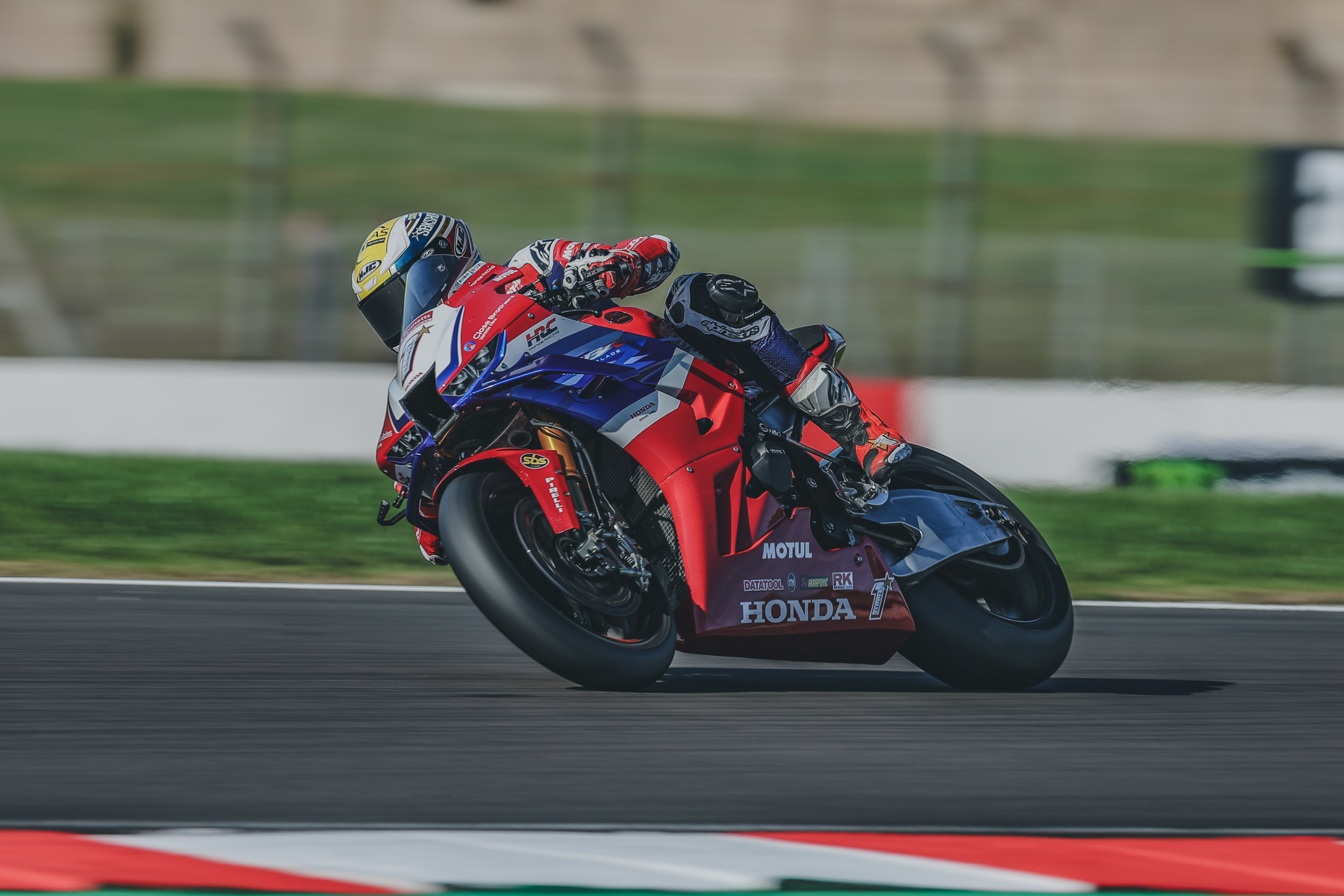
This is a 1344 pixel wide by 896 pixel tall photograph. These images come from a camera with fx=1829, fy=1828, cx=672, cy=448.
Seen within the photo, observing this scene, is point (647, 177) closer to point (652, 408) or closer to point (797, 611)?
point (652, 408)

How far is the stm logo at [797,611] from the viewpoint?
16.2ft

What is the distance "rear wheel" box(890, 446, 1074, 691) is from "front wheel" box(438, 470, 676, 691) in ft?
2.68

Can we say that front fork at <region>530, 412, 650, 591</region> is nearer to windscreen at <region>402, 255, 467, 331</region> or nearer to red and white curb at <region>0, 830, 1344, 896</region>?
windscreen at <region>402, 255, 467, 331</region>

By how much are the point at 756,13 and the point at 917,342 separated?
9.64m

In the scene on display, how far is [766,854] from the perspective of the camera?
11.8 ft

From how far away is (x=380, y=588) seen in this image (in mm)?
7441

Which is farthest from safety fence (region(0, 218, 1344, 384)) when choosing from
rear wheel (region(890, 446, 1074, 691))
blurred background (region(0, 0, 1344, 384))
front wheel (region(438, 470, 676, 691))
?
front wheel (region(438, 470, 676, 691))

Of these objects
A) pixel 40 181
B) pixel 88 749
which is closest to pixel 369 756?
pixel 88 749

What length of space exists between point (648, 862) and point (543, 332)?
1785 mm

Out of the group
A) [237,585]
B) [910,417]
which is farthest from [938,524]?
[910,417]

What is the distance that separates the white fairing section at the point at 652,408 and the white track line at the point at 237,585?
2.58 metres

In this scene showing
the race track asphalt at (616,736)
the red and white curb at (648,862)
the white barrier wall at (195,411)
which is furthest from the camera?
the white barrier wall at (195,411)

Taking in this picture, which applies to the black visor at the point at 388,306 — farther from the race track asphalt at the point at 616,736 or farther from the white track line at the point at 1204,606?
the white track line at the point at 1204,606

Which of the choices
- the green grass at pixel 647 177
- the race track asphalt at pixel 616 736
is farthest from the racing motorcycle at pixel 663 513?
the green grass at pixel 647 177
